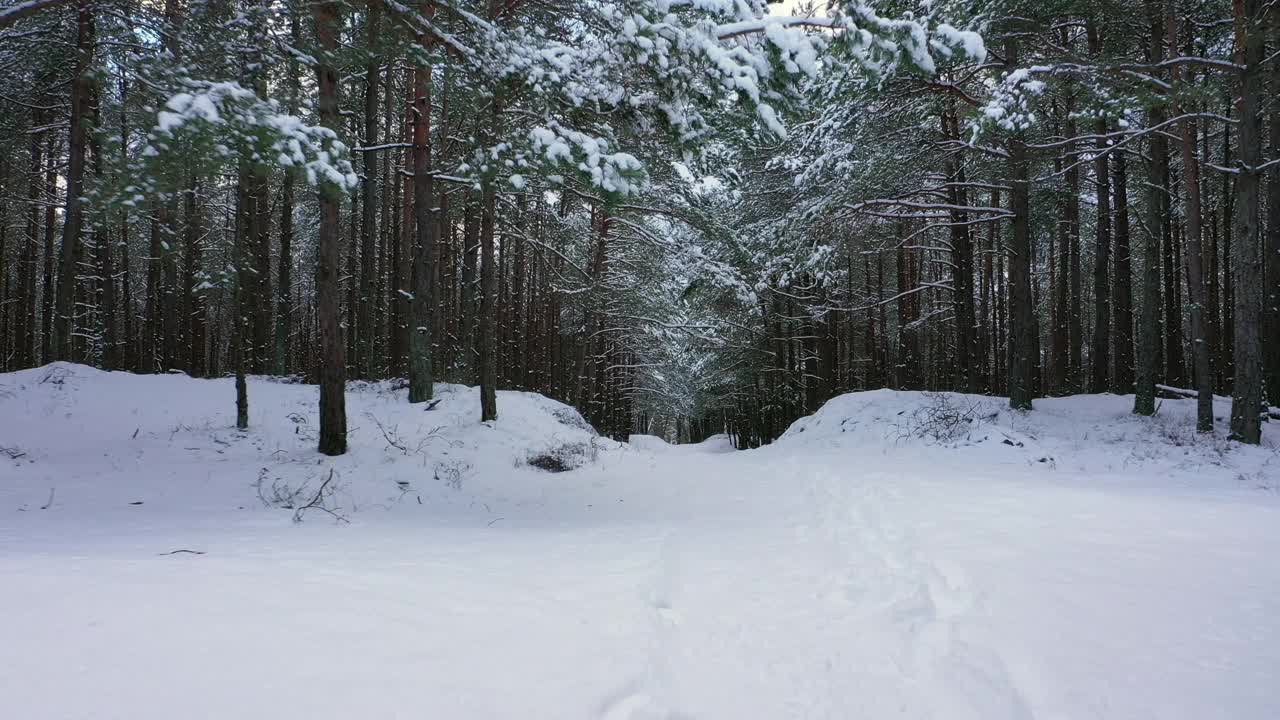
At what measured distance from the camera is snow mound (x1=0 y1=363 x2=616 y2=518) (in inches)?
243

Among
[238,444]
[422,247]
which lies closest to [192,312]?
[422,247]

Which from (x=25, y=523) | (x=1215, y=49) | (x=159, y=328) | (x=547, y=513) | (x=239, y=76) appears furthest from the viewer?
(x=159, y=328)

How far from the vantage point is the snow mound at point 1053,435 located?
24.2 ft

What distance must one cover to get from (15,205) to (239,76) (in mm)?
17946

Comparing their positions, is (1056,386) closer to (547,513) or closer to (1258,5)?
(1258,5)

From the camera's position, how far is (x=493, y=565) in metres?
3.49

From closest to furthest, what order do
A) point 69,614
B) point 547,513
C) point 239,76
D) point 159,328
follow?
→ point 69,614 < point 239,76 < point 547,513 < point 159,328

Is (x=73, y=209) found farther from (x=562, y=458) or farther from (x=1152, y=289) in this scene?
(x=1152, y=289)

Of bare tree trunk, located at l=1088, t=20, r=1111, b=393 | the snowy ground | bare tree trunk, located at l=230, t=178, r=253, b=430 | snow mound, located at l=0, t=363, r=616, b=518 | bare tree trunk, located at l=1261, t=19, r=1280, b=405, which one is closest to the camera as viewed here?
the snowy ground

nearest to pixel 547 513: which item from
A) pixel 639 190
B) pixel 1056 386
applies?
pixel 639 190

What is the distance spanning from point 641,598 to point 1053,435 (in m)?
9.56

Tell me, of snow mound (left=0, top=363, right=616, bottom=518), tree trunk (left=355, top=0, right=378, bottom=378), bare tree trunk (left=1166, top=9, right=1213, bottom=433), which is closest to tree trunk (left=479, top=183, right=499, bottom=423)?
snow mound (left=0, top=363, right=616, bottom=518)

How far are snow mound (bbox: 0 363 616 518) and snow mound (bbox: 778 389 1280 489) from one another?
19.2 ft

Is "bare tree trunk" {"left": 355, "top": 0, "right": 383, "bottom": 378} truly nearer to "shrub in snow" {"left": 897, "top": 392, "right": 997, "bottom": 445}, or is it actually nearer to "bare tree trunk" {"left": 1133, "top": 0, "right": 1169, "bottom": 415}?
"shrub in snow" {"left": 897, "top": 392, "right": 997, "bottom": 445}
